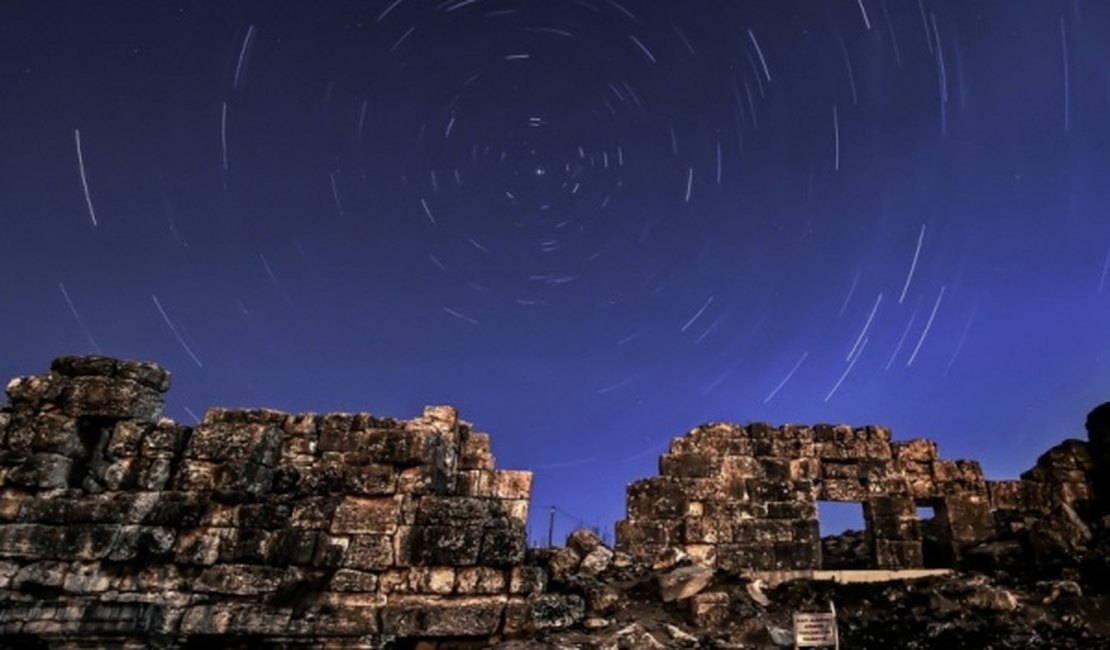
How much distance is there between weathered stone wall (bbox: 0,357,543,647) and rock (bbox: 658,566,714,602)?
2.25m

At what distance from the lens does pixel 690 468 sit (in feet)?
38.1

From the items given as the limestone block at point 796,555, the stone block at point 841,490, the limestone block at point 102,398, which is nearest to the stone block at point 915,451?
the stone block at point 841,490

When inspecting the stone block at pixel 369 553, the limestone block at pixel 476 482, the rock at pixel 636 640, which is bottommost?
the rock at pixel 636 640

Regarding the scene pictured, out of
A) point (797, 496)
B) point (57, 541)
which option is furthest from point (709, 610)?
point (57, 541)

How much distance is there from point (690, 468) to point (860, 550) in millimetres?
5846

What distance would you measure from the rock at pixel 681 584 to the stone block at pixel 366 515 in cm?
410

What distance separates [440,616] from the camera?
8.00 m

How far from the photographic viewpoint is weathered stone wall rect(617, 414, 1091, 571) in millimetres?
10977

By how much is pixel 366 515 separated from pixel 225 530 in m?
1.76

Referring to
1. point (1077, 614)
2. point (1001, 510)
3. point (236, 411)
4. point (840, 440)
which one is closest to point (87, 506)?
point (236, 411)

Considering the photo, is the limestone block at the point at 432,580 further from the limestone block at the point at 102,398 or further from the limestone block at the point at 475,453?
the limestone block at the point at 475,453

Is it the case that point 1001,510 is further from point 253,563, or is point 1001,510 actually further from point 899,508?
point 253,563

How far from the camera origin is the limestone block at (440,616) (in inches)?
311

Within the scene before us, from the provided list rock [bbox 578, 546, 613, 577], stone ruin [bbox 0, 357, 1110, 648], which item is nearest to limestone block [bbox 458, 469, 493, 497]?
stone ruin [bbox 0, 357, 1110, 648]
